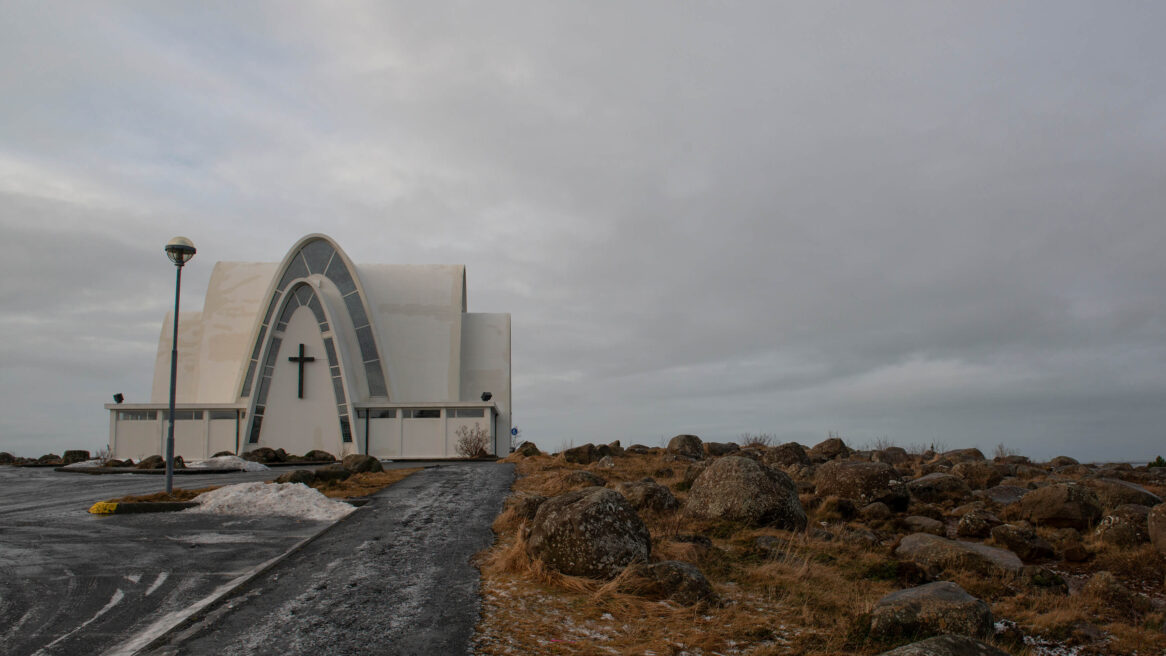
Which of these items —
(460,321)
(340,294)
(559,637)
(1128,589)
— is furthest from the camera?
(460,321)

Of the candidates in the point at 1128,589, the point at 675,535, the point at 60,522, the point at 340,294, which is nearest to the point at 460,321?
the point at 340,294

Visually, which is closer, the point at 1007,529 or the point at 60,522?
the point at 1007,529

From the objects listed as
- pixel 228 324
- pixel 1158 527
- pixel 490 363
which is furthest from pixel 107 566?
pixel 228 324

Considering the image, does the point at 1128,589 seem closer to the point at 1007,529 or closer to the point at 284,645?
the point at 1007,529

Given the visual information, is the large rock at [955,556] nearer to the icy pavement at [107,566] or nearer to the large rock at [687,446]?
the icy pavement at [107,566]

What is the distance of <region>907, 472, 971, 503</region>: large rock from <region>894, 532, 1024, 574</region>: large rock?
19.4ft

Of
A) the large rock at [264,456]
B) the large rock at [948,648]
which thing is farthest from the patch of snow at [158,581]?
the large rock at [264,456]

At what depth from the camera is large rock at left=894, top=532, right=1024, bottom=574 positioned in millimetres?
9836

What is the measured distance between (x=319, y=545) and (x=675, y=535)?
17.3 ft

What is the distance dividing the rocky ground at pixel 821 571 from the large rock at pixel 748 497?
0.03 metres

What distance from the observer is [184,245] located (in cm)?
1723

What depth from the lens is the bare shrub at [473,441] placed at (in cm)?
3747

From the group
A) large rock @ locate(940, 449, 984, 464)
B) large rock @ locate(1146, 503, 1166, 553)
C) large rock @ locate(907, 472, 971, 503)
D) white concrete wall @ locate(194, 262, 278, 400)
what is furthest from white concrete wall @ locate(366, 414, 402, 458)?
large rock @ locate(1146, 503, 1166, 553)

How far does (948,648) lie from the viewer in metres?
5.02
